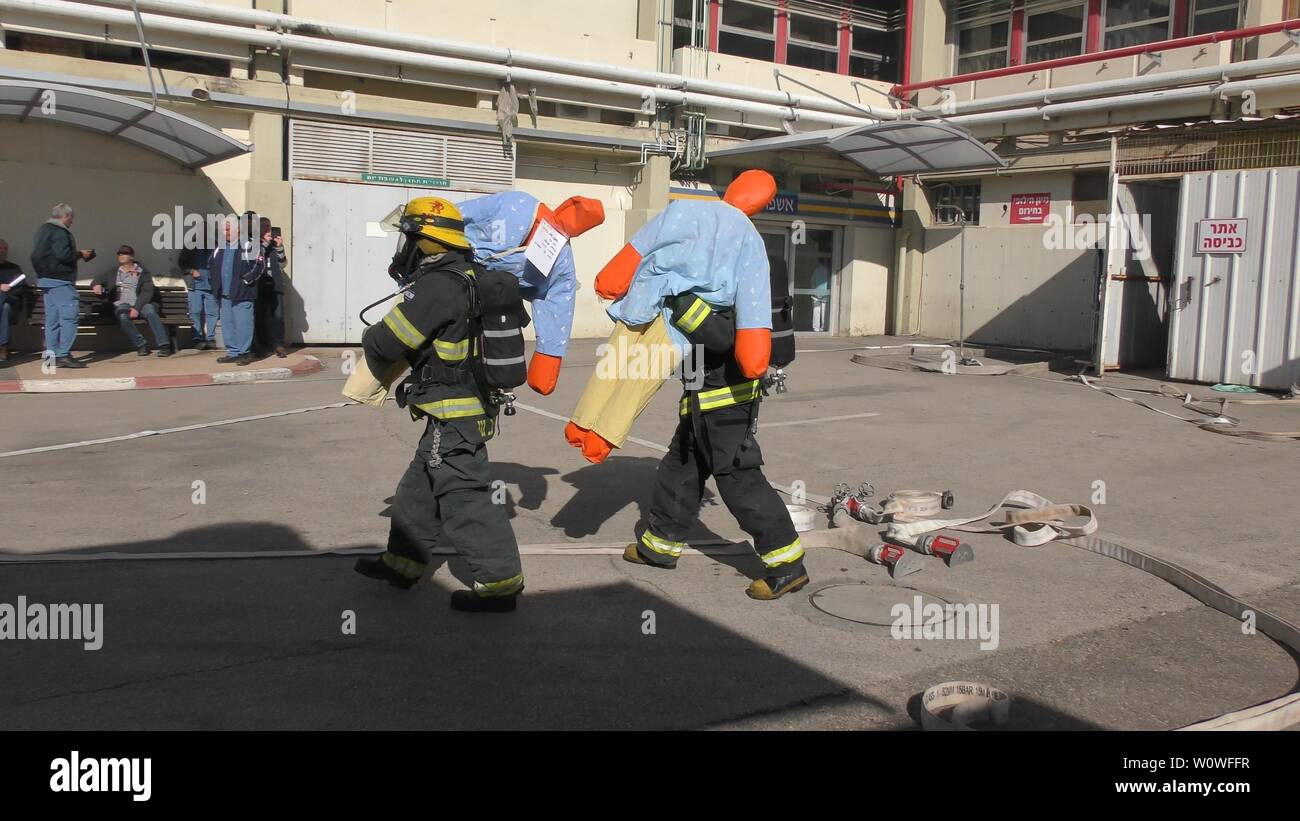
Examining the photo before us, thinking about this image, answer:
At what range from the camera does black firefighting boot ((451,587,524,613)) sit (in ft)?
15.3

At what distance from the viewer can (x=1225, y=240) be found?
42.0ft

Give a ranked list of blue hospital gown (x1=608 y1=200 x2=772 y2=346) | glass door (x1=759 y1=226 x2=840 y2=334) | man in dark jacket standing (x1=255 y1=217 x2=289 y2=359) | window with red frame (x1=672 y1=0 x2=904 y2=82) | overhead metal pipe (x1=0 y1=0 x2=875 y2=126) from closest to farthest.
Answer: blue hospital gown (x1=608 y1=200 x2=772 y2=346) → overhead metal pipe (x1=0 y1=0 x2=875 y2=126) → man in dark jacket standing (x1=255 y1=217 x2=289 y2=359) → window with red frame (x1=672 y1=0 x2=904 y2=82) → glass door (x1=759 y1=226 x2=840 y2=334)

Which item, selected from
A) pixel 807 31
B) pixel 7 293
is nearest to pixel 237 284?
pixel 7 293

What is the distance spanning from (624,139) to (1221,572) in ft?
46.5

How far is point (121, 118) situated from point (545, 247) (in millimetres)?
10510

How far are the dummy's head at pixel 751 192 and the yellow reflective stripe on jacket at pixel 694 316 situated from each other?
2.08 ft

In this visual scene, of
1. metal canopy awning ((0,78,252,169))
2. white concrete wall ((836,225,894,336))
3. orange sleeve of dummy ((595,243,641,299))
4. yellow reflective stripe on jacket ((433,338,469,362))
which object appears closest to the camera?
yellow reflective stripe on jacket ((433,338,469,362))

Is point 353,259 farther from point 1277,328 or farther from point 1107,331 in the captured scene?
point 1277,328

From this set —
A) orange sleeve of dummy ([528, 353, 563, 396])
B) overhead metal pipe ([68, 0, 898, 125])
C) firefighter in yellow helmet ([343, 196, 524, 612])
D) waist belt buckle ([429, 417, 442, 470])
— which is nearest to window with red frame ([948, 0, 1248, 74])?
overhead metal pipe ([68, 0, 898, 125])

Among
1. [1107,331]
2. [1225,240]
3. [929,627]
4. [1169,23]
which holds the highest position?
[1169,23]

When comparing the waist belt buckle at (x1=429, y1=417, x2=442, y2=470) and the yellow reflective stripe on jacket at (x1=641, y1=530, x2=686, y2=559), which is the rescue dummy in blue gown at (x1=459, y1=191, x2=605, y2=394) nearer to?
the waist belt buckle at (x1=429, y1=417, x2=442, y2=470)

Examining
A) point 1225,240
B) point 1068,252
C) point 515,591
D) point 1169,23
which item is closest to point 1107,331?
point 1225,240

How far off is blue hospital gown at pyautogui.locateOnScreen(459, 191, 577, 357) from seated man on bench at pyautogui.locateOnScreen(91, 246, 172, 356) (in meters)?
10.2

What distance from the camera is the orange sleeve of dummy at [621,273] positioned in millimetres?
5188
